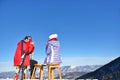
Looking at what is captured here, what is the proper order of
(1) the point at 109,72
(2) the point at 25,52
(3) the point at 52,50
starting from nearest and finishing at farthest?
1. (2) the point at 25,52
2. (3) the point at 52,50
3. (1) the point at 109,72

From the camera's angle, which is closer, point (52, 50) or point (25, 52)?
point (25, 52)

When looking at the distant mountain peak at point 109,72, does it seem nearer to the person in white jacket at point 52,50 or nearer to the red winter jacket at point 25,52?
the person in white jacket at point 52,50

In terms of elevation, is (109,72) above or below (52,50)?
below

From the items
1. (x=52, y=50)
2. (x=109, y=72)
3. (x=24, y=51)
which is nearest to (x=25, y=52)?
(x=24, y=51)

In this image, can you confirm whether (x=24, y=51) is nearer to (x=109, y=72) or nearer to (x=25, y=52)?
(x=25, y=52)

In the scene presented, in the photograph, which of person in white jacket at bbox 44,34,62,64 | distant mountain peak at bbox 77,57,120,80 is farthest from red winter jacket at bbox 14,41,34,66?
distant mountain peak at bbox 77,57,120,80

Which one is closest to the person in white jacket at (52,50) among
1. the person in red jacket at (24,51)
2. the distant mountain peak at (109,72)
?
the person in red jacket at (24,51)

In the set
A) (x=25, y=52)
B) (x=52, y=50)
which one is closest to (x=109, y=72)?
(x=52, y=50)

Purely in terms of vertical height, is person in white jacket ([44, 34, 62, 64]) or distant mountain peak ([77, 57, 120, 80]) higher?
person in white jacket ([44, 34, 62, 64])

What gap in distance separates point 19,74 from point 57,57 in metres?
1.85

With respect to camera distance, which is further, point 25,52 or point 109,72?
point 109,72

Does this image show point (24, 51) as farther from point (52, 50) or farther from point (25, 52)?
point (52, 50)

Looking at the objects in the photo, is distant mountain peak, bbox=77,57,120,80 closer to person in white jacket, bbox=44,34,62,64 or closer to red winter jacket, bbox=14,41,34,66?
person in white jacket, bbox=44,34,62,64


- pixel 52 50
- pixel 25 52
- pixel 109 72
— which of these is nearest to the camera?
pixel 25 52
